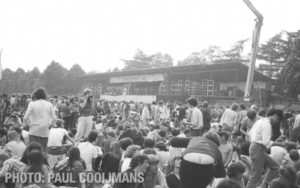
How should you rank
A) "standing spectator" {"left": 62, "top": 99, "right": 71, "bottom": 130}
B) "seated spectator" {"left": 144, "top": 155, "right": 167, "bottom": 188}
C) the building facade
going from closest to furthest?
"seated spectator" {"left": 144, "top": 155, "right": 167, "bottom": 188}
"standing spectator" {"left": 62, "top": 99, "right": 71, "bottom": 130}
the building facade

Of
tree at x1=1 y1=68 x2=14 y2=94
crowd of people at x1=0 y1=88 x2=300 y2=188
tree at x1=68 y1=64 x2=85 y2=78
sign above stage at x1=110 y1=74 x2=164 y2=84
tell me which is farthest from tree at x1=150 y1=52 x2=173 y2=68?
crowd of people at x1=0 y1=88 x2=300 y2=188

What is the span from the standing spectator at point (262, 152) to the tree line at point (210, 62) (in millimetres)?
21218

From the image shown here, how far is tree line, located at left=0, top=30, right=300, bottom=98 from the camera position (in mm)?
27438

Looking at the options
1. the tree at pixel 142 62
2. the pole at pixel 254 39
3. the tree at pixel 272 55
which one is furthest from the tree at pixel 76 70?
the pole at pixel 254 39

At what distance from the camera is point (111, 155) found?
7.02 metres

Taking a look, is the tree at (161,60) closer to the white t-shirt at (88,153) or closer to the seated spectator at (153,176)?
the white t-shirt at (88,153)

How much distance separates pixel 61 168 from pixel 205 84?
80.5 ft

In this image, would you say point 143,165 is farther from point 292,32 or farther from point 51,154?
point 292,32

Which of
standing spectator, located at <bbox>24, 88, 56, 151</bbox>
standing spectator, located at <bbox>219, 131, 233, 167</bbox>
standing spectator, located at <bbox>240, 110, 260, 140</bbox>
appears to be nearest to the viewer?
standing spectator, located at <bbox>24, 88, 56, 151</bbox>

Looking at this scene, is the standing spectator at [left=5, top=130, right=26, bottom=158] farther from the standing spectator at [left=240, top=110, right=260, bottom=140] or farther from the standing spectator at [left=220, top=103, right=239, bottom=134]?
the standing spectator at [left=220, top=103, right=239, bottom=134]

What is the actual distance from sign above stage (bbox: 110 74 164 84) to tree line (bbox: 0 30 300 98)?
923cm

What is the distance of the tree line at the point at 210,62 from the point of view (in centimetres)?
2744

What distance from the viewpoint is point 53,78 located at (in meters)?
55.2

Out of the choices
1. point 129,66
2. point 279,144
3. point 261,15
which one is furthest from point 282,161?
point 129,66
